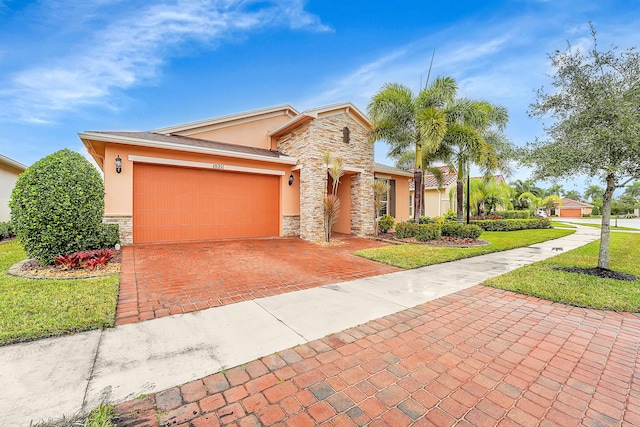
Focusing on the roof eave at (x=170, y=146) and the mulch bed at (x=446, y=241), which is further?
the mulch bed at (x=446, y=241)

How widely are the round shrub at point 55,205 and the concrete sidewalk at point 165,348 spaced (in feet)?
13.2

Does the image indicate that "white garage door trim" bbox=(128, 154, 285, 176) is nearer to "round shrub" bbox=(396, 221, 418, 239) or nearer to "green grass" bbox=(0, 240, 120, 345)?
"green grass" bbox=(0, 240, 120, 345)

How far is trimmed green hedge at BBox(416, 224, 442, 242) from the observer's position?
1073 cm

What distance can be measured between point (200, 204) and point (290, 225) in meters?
3.68

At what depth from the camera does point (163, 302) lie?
4.04 metres

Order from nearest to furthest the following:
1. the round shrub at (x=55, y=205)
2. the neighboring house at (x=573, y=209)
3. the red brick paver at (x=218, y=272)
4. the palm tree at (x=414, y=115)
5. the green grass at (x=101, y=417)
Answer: the green grass at (x=101, y=417)
the red brick paver at (x=218, y=272)
the round shrub at (x=55, y=205)
the palm tree at (x=414, y=115)
the neighboring house at (x=573, y=209)

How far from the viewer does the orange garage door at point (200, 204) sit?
8922 millimetres

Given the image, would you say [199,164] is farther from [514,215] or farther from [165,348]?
[514,215]

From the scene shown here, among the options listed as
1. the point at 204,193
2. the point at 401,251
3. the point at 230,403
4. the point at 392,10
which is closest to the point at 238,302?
the point at 230,403

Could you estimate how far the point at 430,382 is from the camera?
2.31 m

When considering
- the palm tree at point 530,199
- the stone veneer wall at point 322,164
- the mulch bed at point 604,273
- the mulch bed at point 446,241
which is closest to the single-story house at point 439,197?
the palm tree at point 530,199

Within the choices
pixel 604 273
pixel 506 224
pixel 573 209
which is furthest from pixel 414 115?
pixel 573 209

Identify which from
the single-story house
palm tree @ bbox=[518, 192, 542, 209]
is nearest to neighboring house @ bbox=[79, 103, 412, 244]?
the single-story house

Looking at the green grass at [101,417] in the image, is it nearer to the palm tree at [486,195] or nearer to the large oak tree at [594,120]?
the large oak tree at [594,120]
